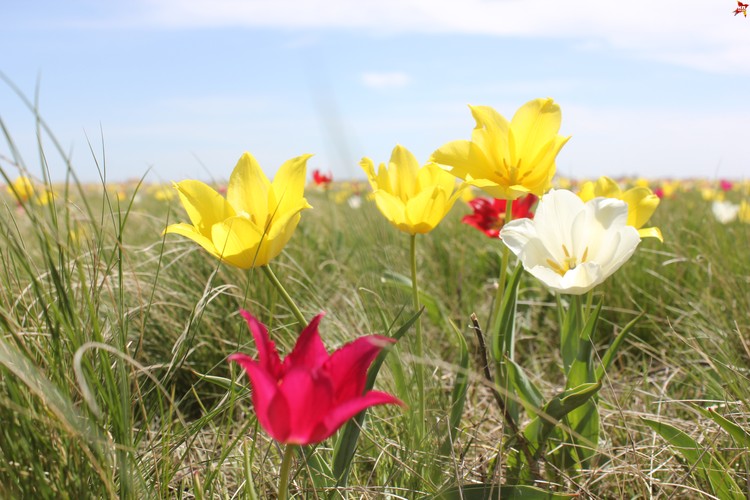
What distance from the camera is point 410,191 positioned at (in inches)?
53.6

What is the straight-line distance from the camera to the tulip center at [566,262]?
1.23 m

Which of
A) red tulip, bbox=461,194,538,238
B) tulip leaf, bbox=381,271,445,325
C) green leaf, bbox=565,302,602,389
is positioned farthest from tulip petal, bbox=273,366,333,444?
red tulip, bbox=461,194,538,238

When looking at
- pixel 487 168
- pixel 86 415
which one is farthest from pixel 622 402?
pixel 86 415

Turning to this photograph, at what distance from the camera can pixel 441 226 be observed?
3.58m

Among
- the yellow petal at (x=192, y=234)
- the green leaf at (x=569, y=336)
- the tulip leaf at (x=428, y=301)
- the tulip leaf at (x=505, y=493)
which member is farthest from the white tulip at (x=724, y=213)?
the yellow petal at (x=192, y=234)

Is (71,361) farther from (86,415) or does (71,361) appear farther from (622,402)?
(622,402)

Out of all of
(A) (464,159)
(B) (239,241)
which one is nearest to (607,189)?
(A) (464,159)

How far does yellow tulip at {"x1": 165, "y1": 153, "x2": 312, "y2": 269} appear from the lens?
39.7 inches

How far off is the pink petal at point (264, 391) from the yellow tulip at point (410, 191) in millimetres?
588

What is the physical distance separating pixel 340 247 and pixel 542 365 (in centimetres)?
127

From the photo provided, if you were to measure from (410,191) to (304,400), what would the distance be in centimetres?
73

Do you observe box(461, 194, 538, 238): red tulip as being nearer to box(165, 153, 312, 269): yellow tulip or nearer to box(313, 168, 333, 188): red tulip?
box(165, 153, 312, 269): yellow tulip

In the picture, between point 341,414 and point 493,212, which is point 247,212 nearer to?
point 341,414

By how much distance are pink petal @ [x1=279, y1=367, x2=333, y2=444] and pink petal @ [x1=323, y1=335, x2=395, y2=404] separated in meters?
0.04
